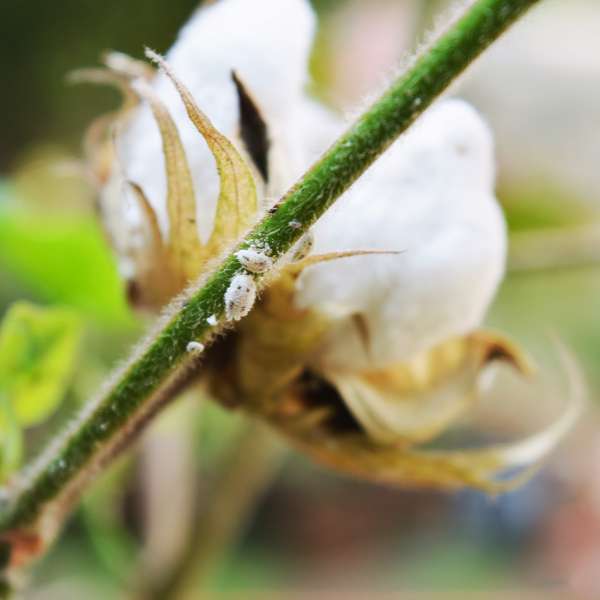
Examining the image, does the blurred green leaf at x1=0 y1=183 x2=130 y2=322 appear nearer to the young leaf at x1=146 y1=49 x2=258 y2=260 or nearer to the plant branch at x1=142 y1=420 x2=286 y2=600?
the plant branch at x1=142 y1=420 x2=286 y2=600

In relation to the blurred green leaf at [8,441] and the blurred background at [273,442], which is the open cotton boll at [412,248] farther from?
the blurred background at [273,442]

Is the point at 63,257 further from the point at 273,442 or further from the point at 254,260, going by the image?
the point at 254,260

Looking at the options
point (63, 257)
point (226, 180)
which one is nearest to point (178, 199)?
point (226, 180)

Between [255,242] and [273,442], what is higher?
[273,442]

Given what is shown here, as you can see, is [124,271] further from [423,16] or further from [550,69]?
[550,69]

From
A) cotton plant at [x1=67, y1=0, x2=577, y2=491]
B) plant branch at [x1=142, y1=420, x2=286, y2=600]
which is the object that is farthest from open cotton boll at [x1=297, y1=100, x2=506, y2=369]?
plant branch at [x1=142, y1=420, x2=286, y2=600]

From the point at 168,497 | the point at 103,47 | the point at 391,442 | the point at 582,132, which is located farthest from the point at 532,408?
the point at 391,442

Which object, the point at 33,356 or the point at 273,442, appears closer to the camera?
the point at 33,356
